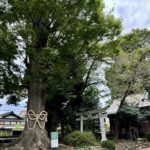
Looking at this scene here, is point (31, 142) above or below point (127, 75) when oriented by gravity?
below

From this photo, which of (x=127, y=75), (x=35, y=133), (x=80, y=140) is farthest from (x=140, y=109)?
(x=35, y=133)

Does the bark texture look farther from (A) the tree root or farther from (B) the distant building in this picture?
(B) the distant building

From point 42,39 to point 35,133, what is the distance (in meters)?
5.22

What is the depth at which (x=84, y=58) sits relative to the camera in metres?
16.5

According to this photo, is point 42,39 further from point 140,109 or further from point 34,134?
point 140,109

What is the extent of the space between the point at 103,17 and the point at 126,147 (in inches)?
369

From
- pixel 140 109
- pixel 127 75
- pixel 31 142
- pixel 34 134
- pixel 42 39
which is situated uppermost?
pixel 42 39

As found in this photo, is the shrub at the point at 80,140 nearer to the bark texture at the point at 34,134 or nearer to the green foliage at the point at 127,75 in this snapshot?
the bark texture at the point at 34,134

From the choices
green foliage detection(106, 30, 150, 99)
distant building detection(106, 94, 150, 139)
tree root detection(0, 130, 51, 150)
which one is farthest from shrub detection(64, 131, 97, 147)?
distant building detection(106, 94, 150, 139)

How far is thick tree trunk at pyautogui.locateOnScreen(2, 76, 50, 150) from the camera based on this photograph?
46.7ft

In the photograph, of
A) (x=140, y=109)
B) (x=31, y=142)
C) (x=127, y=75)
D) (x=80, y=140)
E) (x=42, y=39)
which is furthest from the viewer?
(x=140, y=109)

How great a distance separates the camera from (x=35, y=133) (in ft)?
48.0

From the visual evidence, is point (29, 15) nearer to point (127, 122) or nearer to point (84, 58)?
point (84, 58)

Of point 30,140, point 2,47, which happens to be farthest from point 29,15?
point 30,140
